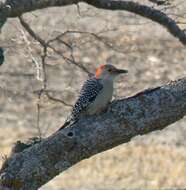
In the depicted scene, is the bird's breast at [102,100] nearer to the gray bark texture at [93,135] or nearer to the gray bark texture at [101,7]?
the gray bark texture at [93,135]

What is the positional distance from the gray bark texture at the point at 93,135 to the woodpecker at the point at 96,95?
288 mm

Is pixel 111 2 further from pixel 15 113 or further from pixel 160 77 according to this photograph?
pixel 160 77

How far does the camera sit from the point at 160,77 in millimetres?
22375

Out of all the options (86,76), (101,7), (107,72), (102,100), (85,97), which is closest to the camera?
(102,100)

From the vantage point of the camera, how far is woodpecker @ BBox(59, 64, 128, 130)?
24.7 feet

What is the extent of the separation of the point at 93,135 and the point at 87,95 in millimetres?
1400

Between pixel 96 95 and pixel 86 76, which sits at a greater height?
pixel 96 95

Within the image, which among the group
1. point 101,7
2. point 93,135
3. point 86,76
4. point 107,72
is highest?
point 93,135

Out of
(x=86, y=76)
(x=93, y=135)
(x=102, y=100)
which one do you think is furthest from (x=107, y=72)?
(x=86, y=76)

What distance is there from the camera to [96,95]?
26.8 feet

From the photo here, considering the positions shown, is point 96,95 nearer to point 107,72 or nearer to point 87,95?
point 87,95

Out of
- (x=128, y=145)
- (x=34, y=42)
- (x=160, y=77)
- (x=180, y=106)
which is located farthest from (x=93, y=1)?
(x=160, y=77)

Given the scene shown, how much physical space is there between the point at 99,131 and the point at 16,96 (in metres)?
13.9

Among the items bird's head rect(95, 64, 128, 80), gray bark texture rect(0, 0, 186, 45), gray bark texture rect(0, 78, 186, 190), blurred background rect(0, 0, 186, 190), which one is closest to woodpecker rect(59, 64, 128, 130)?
bird's head rect(95, 64, 128, 80)
